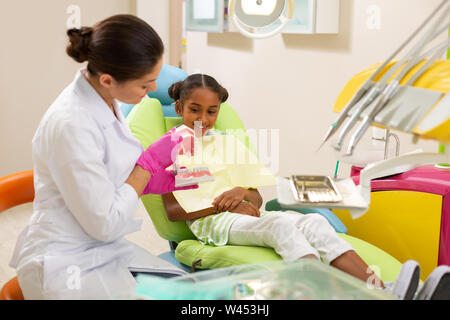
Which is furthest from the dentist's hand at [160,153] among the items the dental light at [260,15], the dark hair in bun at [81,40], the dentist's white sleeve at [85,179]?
the dental light at [260,15]

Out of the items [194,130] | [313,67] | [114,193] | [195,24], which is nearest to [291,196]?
[114,193]

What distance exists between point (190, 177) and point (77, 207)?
41cm

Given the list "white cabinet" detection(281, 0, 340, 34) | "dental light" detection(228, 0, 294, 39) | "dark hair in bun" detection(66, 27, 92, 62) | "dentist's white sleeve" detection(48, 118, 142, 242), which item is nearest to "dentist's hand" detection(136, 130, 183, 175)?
"dentist's white sleeve" detection(48, 118, 142, 242)

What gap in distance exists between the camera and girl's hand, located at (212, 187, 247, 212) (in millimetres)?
1907

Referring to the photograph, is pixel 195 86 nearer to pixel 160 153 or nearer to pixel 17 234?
pixel 160 153

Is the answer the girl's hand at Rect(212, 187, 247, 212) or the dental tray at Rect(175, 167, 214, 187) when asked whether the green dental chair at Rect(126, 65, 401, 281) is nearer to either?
the girl's hand at Rect(212, 187, 247, 212)

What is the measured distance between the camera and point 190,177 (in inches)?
62.4

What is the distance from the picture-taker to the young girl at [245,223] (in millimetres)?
1583

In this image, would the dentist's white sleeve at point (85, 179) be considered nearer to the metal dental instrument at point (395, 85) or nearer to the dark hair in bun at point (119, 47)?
the dark hair in bun at point (119, 47)

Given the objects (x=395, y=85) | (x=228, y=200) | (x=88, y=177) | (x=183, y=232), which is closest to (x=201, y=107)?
(x=228, y=200)
